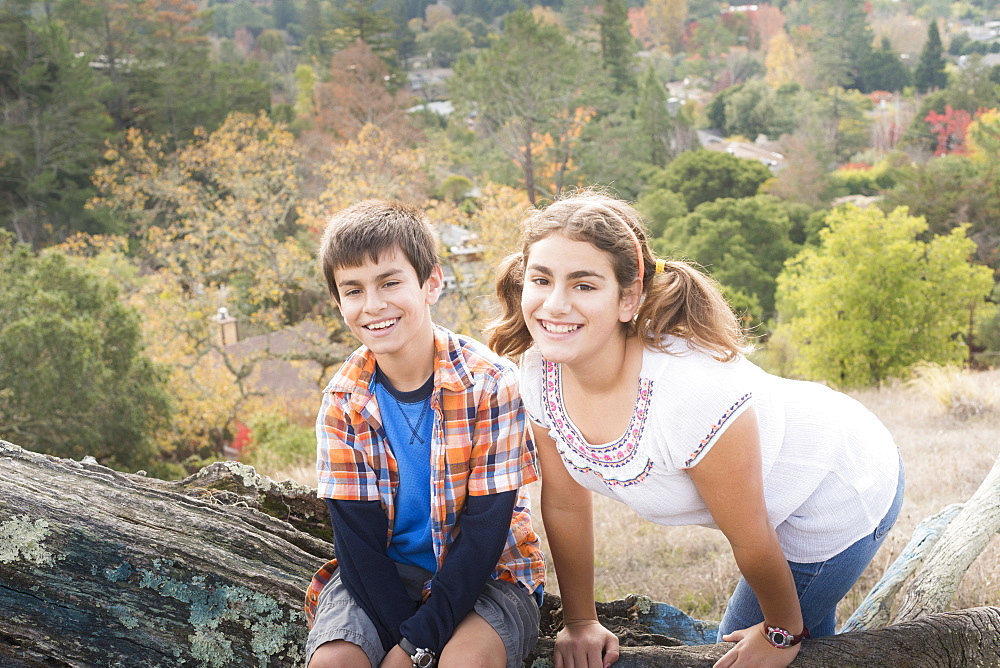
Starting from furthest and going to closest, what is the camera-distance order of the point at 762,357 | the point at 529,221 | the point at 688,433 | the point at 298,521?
1. the point at 762,357
2. the point at 298,521
3. the point at 529,221
4. the point at 688,433

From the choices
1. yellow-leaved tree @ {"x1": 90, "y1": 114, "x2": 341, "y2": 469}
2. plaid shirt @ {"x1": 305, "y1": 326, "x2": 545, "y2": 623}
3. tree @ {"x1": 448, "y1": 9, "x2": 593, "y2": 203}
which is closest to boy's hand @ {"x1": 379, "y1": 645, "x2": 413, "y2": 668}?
plaid shirt @ {"x1": 305, "y1": 326, "x2": 545, "y2": 623}

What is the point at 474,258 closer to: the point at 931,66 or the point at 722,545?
the point at 722,545

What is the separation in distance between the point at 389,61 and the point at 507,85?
837cm

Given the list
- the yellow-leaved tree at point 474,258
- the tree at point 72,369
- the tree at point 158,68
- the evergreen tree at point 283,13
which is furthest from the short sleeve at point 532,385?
the evergreen tree at point 283,13

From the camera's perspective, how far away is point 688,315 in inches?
74.9

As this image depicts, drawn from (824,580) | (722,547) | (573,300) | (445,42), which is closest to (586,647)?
(824,580)

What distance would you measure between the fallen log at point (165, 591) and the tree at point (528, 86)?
2601 centimetres

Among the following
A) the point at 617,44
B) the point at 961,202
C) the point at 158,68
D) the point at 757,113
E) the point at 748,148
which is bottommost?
the point at 748,148

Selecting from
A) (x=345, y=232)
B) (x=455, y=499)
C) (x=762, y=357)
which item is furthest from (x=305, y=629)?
(x=762, y=357)

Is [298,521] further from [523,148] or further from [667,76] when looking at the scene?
[667,76]

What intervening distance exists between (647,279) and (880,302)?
14.2 meters

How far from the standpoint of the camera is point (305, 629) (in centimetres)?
207

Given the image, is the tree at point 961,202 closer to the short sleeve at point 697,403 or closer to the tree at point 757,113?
the tree at point 757,113

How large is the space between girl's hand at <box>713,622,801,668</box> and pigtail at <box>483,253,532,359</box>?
0.89 meters
